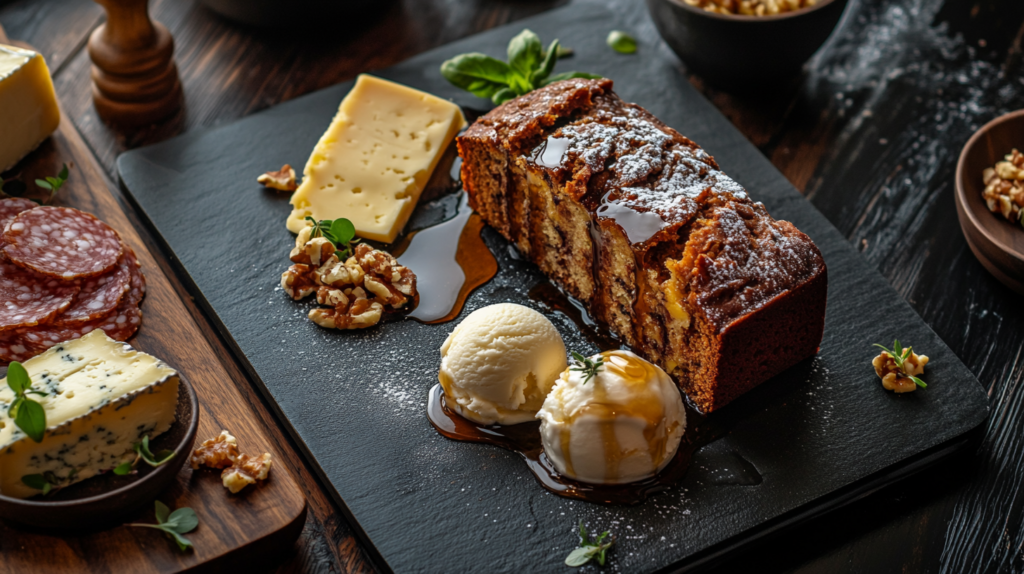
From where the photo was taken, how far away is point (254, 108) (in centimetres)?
425

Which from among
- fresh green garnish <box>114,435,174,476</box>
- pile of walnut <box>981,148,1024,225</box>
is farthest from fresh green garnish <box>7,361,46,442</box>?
pile of walnut <box>981,148,1024,225</box>

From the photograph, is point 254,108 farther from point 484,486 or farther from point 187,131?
point 484,486

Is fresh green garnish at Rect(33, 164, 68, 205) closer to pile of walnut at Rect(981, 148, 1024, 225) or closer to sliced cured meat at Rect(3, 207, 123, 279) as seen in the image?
sliced cured meat at Rect(3, 207, 123, 279)

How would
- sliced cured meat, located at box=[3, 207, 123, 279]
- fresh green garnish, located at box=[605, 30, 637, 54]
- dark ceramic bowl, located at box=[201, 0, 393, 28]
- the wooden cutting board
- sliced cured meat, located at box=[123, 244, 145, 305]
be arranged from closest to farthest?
1. the wooden cutting board
2. sliced cured meat, located at box=[3, 207, 123, 279]
3. sliced cured meat, located at box=[123, 244, 145, 305]
4. dark ceramic bowl, located at box=[201, 0, 393, 28]
5. fresh green garnish, located at box=[605, 30, 637, 54]

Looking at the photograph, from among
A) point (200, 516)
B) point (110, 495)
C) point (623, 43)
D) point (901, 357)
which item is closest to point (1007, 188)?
point (901, 357)

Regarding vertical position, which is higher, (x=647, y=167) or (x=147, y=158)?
(x=647, y=167)

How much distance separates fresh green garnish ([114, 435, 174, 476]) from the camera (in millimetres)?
2553

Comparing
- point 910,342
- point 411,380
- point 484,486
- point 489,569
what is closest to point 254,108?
point 411,380

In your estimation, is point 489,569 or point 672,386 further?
point 672,386

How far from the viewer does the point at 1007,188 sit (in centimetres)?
346

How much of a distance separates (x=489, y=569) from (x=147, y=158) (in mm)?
2423

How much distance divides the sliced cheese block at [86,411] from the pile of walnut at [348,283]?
71cm

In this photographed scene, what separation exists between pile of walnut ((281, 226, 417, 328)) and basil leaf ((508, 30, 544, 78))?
1.11 metres

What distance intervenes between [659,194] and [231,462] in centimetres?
168
